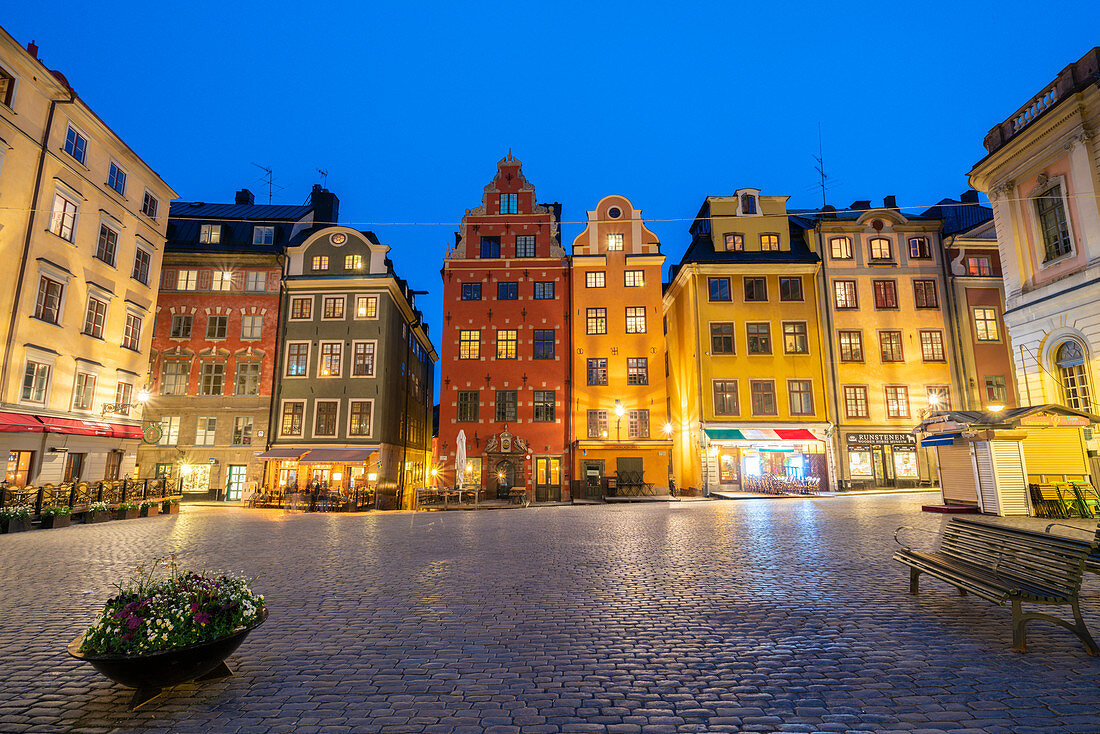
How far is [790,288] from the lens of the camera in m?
34.5

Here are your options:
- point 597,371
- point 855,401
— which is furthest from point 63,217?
point 855,401

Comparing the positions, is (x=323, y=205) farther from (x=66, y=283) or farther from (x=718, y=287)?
(x=718, y=287)

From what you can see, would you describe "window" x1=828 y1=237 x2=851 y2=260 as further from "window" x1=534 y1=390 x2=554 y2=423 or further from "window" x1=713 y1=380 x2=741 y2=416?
"window" x1=534 y1=390 x2=554 y2=423

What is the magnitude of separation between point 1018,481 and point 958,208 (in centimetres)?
3283

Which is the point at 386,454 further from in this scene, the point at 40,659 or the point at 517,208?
the point at 40,659

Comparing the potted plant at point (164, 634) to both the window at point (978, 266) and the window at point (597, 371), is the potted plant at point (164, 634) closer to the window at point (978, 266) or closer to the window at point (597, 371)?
the window at point (597, 371)

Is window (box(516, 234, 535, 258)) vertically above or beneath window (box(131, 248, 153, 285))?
above

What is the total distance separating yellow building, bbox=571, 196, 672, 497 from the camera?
107 ft

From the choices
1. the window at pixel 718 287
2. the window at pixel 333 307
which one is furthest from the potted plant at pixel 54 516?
the window at pixel 718 287

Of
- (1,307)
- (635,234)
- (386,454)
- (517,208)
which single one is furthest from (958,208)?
(1,307)

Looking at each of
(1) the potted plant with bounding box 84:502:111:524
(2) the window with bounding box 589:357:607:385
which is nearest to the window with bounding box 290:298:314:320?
(1) the potted plant with bounding box 84:502:111:524

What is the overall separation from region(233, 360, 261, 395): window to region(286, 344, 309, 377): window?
5.62ft

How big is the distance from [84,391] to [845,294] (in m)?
40.6

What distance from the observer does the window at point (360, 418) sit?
31.5 m
